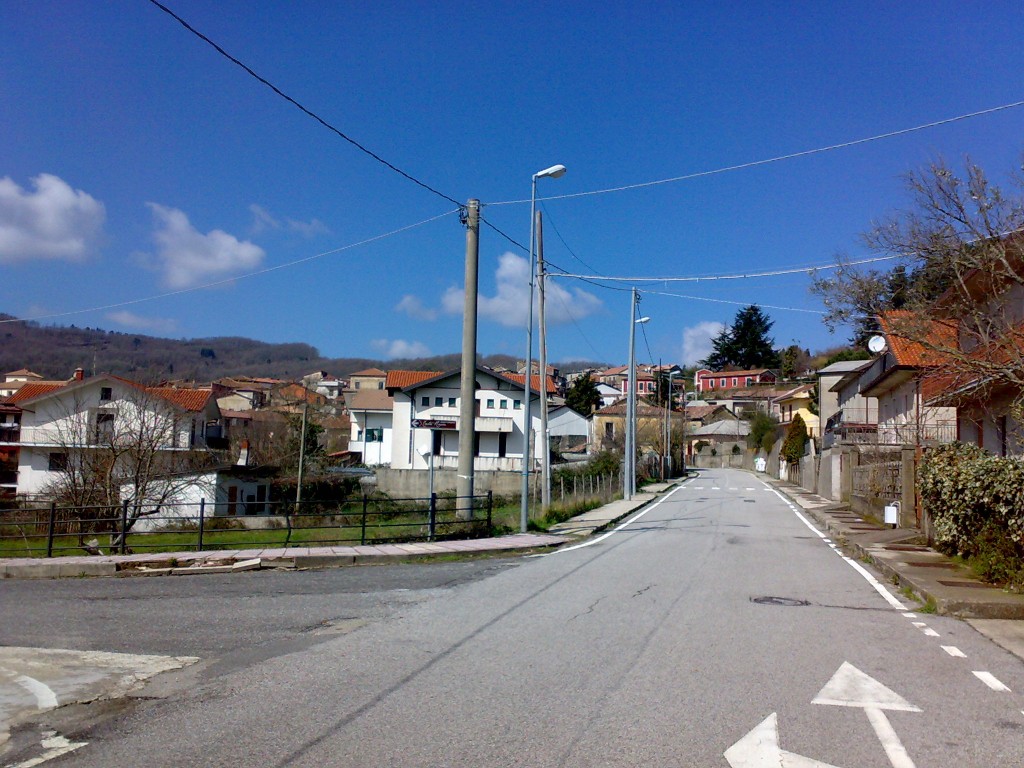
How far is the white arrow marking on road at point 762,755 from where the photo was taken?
17.8ft

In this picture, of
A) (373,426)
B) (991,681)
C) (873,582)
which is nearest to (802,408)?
(373,426)

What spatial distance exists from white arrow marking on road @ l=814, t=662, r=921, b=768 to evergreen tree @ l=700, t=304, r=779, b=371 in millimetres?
121380

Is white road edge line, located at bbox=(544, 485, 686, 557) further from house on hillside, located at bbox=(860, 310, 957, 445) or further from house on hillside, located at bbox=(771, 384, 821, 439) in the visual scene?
house on hillside, located at bbox=(771, 384, 821, 439)

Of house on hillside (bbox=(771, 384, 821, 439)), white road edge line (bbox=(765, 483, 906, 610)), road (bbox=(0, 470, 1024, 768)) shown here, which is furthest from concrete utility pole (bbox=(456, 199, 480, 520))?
house on hillside (bbox=(771, 384, 821, 439))

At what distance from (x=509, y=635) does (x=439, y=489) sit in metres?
45.9

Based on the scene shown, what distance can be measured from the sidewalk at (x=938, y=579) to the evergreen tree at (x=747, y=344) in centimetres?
10700

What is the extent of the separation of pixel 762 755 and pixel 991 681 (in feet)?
11.0

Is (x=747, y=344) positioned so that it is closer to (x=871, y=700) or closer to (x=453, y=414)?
(x=453, y=414)

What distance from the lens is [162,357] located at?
101 metres

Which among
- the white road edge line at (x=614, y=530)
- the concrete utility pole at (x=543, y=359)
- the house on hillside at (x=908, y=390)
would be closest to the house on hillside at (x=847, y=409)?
the house on hillside at (x=908, y=390)

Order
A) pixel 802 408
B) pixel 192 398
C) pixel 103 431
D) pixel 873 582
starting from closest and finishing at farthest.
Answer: pixel 873 582, pixel 103 431, pixel 192 398, pixel 802 408

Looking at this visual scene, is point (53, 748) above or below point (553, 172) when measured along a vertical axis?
below

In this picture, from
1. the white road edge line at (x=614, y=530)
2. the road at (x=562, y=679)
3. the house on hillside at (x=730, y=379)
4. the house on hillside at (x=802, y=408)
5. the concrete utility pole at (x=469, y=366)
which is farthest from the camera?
the house on hillside at (x=730, y=379)

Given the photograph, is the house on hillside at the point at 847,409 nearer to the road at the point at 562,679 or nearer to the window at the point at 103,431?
the window at the point at 103,431
